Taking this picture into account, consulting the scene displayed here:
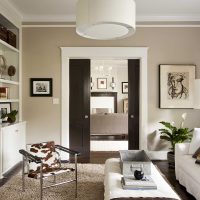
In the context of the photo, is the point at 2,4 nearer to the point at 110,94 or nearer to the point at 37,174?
the point at 37,174

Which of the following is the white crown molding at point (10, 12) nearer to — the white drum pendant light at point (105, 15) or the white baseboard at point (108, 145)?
the white drum pendant light at point (105, 15)

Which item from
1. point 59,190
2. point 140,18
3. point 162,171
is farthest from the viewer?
point 140,18

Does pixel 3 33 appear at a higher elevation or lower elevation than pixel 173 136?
higher

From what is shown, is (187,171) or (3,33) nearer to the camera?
(187,171)

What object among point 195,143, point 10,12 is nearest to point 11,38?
point 10,12

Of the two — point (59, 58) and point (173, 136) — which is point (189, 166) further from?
point (59, 58)

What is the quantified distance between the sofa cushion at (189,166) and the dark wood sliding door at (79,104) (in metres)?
2.24

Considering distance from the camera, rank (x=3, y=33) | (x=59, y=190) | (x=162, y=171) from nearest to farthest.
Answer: (x=59, y=190)
(x=3, y=33)
(x=162, y=171)

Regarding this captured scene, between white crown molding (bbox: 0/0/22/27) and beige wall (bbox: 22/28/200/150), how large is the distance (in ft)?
0.89

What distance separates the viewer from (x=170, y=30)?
507 cm

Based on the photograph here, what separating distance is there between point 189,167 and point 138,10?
3.08m

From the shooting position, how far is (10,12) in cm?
445

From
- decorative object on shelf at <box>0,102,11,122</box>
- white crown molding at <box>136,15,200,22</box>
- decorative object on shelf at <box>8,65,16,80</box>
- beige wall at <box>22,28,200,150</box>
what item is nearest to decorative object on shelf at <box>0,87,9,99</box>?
decorative object on shelf at <box>0,102,11,122</box>

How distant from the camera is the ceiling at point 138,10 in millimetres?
4348
